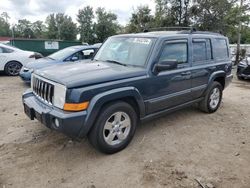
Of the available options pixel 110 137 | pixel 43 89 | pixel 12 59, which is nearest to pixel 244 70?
pixel 110 137

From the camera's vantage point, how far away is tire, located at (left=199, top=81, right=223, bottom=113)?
530 cm

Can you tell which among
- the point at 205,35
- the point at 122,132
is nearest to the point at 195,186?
the point at 122,132

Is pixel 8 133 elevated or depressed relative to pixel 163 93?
depressed

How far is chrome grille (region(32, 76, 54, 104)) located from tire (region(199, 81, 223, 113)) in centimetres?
333

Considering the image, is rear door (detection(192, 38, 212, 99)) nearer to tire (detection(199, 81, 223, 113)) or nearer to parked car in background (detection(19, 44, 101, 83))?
tire (detection(199, 81, 223, 113))

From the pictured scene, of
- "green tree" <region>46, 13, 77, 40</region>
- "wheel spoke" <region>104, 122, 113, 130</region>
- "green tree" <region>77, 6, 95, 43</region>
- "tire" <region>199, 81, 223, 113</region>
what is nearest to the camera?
"wheel spoke" <region>104, 122, 113, 130</region>

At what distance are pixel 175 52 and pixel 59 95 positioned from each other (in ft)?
7.25

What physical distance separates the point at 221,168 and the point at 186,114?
215 centimetres

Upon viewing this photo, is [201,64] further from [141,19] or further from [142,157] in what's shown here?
[141,19]

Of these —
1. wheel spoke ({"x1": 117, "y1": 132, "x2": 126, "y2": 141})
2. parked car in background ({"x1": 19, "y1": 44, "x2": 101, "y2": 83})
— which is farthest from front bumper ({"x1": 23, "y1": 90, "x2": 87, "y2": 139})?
parked car in background ({"x1": 19, "y1": 44, "x2": 101, "y2": 83})

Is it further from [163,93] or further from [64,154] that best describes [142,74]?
[64,154]

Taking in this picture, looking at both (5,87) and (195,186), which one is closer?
(195,186)

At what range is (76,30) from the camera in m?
42.2

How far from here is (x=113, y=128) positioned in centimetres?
359
